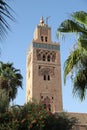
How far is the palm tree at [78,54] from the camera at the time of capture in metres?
8.02

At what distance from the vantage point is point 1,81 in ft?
91.9

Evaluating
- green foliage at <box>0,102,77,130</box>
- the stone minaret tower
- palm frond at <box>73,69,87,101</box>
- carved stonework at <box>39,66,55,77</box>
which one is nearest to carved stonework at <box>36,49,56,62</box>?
the stone minaret tower

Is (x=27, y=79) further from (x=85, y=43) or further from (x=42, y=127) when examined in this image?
(x=85, y=43)

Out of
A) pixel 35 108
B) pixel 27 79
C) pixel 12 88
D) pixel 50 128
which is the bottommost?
pixel 50 128

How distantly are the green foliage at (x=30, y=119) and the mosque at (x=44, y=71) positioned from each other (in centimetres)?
3166

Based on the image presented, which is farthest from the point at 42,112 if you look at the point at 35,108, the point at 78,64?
the point at 78,64

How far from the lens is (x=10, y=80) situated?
95.6 feet

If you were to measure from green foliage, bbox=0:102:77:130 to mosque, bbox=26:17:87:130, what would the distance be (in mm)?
31664

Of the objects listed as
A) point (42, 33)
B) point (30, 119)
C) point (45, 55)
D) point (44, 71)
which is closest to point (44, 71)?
point (44, 71)

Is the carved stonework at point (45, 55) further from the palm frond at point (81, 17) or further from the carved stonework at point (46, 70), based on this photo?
the palm frond at point (81, 17)

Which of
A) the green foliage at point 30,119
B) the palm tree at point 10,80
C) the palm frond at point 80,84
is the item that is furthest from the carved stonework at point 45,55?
the palm frond at point 80,84

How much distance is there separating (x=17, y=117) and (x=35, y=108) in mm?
1814

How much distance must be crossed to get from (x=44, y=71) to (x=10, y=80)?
29.5 m

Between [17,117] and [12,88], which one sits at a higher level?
[12,88]
